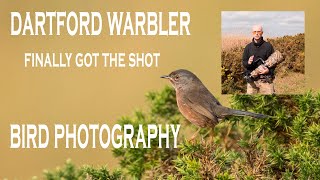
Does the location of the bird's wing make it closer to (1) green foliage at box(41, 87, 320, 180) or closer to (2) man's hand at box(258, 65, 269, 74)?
(1) green foliage at box(41, 87, 320, 180)

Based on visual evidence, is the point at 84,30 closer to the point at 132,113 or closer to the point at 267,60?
the point at 132,113

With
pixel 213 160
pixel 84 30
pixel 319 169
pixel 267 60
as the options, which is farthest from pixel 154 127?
pixel 84 30

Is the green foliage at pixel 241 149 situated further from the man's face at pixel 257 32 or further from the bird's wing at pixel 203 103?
the man's face at pixel 257 32

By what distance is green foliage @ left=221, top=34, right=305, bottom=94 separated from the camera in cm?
666

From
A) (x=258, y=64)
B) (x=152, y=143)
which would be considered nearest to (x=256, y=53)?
(x=258, y=64)

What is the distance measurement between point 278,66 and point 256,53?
0.57 feet

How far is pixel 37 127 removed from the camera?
29.0 feet

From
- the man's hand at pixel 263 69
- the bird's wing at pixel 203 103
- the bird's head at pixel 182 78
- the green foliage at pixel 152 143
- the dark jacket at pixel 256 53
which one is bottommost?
the green foliage at pixel 152 143

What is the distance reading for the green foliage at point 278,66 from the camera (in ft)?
21.8

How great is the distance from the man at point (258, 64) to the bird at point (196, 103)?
63 cm

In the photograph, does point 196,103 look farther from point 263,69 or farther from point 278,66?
point 278,66

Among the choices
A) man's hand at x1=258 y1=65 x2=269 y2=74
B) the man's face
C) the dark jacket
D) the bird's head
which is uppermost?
the man's face

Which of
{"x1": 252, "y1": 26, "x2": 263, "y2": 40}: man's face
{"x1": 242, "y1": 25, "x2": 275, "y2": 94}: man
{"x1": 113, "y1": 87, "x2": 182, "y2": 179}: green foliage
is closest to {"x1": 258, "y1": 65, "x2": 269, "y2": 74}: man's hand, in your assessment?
{"x1": 242, "y1": 25, "x2": 275, "y2": 94}: man

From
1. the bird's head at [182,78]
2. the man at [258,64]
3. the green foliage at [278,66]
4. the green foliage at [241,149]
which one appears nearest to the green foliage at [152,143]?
the green foliage at [241,149]
